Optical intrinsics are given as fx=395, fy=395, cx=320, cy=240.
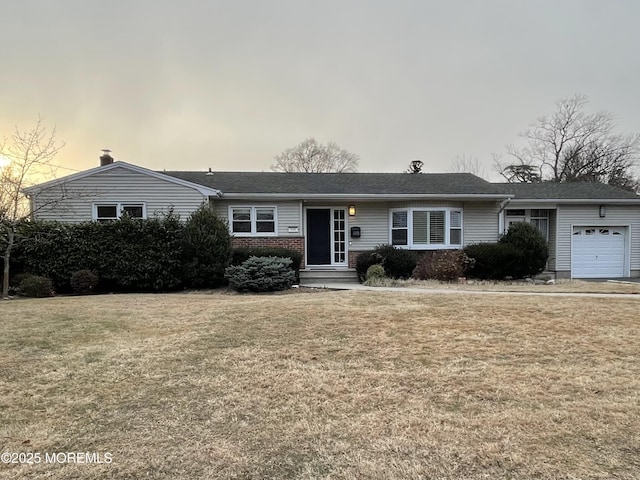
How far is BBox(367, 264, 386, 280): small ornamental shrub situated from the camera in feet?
40.2

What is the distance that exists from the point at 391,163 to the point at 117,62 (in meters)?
27.1

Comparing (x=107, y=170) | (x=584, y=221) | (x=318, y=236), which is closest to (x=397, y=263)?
(x=318, y=236)

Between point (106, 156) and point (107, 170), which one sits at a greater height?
point (106, 156)

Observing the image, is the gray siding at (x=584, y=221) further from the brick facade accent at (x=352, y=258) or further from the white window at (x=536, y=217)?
the brick facade accent at (x=352, y=258)

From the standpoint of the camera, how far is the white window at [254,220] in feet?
45.9

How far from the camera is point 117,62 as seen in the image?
12.9 metres

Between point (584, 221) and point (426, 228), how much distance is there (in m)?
6.65

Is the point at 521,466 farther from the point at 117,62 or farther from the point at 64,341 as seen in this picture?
the point at 117,62

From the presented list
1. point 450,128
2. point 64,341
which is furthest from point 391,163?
point 64,341

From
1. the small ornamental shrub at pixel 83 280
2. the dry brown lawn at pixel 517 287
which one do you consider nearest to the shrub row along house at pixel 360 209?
the small ornamental shrub at pixel 83 280

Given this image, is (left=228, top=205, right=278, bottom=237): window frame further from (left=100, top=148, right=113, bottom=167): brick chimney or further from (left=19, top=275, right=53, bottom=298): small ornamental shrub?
(left=19, top=275, right=53, bottom=298): small ornamental shrub

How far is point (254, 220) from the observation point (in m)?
14.0

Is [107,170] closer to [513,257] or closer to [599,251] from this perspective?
[513,257]

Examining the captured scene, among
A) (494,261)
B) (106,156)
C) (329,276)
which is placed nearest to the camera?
(494,261)
